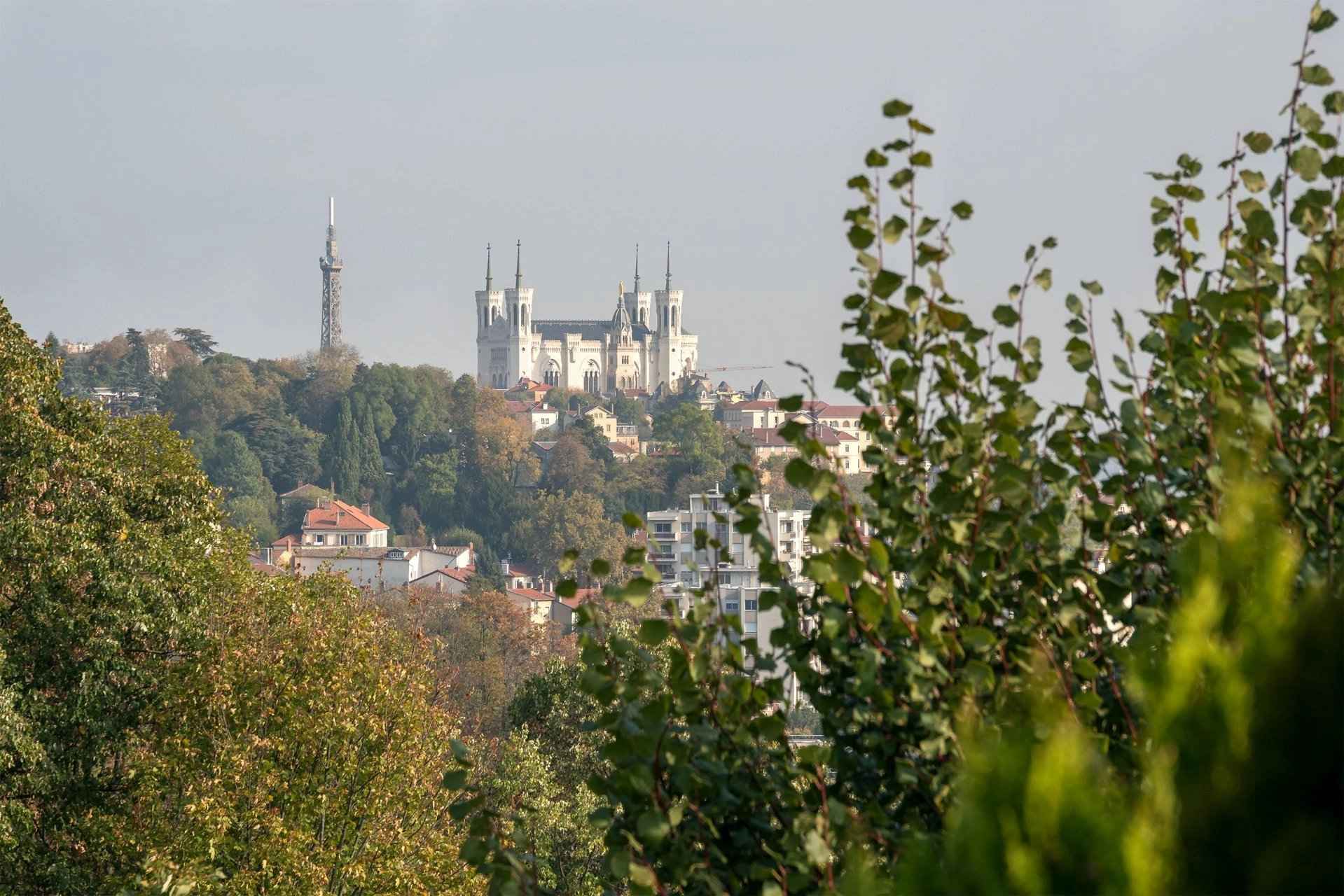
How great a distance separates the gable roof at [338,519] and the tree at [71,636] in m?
84.6

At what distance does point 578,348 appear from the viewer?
6535 inches

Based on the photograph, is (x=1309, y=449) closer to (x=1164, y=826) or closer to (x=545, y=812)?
(x=1164, y=826)

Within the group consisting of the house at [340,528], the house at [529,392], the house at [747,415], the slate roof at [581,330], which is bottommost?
the house at [340,528]

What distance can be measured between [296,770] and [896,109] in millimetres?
12864

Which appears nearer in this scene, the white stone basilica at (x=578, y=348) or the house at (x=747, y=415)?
the house at (x=747, y=415)

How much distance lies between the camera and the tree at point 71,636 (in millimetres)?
13695

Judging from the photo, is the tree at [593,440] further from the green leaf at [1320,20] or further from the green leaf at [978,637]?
the green leaf at [978,637]

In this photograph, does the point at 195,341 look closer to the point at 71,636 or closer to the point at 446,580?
the point at 446,580

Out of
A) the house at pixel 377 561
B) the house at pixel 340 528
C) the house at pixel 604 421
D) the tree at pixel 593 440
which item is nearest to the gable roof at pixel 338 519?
the house at pixel 340 528

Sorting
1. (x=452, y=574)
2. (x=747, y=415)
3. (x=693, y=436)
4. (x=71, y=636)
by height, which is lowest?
(x=452, y=574)

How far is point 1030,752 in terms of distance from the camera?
95 centimetres

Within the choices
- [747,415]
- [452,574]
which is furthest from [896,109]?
[747,415]

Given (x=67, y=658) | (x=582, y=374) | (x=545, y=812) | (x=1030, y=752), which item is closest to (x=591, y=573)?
(x=1030, y=752)

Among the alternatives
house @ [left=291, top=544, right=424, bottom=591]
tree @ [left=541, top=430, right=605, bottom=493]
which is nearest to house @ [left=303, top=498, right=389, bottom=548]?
house @ [left=291, top=544, right=424, bottom=591]
